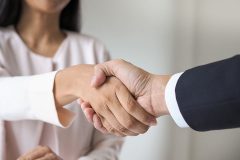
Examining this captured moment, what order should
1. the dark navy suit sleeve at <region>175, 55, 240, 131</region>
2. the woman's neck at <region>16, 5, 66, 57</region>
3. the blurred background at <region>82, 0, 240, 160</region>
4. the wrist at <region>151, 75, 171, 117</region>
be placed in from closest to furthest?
1. the dark navy suit sleeve at <region>175, 55, 240, 131</region>
2. the wrist at <region>151, 75, 171, 117</region>
3. the woman's neck at <region>16, 5, 66, 57</region>
4. the blurred background at <region>82, 0, 240, 160</region>

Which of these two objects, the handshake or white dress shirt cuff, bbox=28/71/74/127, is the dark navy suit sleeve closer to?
the handshake

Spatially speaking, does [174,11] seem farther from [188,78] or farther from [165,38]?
[188,78]

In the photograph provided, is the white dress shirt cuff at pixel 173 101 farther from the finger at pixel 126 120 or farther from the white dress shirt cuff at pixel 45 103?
the white dress shirt cuff at pixel 45 103

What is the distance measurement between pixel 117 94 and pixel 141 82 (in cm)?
6

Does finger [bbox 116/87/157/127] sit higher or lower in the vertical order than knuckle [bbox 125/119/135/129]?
higher

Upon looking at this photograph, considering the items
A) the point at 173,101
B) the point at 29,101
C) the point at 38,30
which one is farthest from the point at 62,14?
the point at 173,101

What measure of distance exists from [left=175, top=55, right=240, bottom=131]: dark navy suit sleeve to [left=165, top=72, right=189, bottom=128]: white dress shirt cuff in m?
0.01

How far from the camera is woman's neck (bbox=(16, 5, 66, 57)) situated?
119 cm

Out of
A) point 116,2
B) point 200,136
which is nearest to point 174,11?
point 116,2

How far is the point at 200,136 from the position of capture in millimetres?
1671

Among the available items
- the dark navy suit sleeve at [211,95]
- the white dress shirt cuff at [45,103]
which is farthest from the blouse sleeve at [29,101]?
the dark navy suit sleeve at [211,95]

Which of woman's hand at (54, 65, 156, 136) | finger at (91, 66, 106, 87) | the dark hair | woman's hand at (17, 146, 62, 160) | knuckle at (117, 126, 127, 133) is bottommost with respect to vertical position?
woman's hand at (17, 146, 62, 160)

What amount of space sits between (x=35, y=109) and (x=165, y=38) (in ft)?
2.69

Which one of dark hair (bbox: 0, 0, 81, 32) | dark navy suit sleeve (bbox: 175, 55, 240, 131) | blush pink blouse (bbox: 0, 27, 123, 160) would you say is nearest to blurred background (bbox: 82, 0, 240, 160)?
dark hair (bbox: 0, 0, 81, 32)
